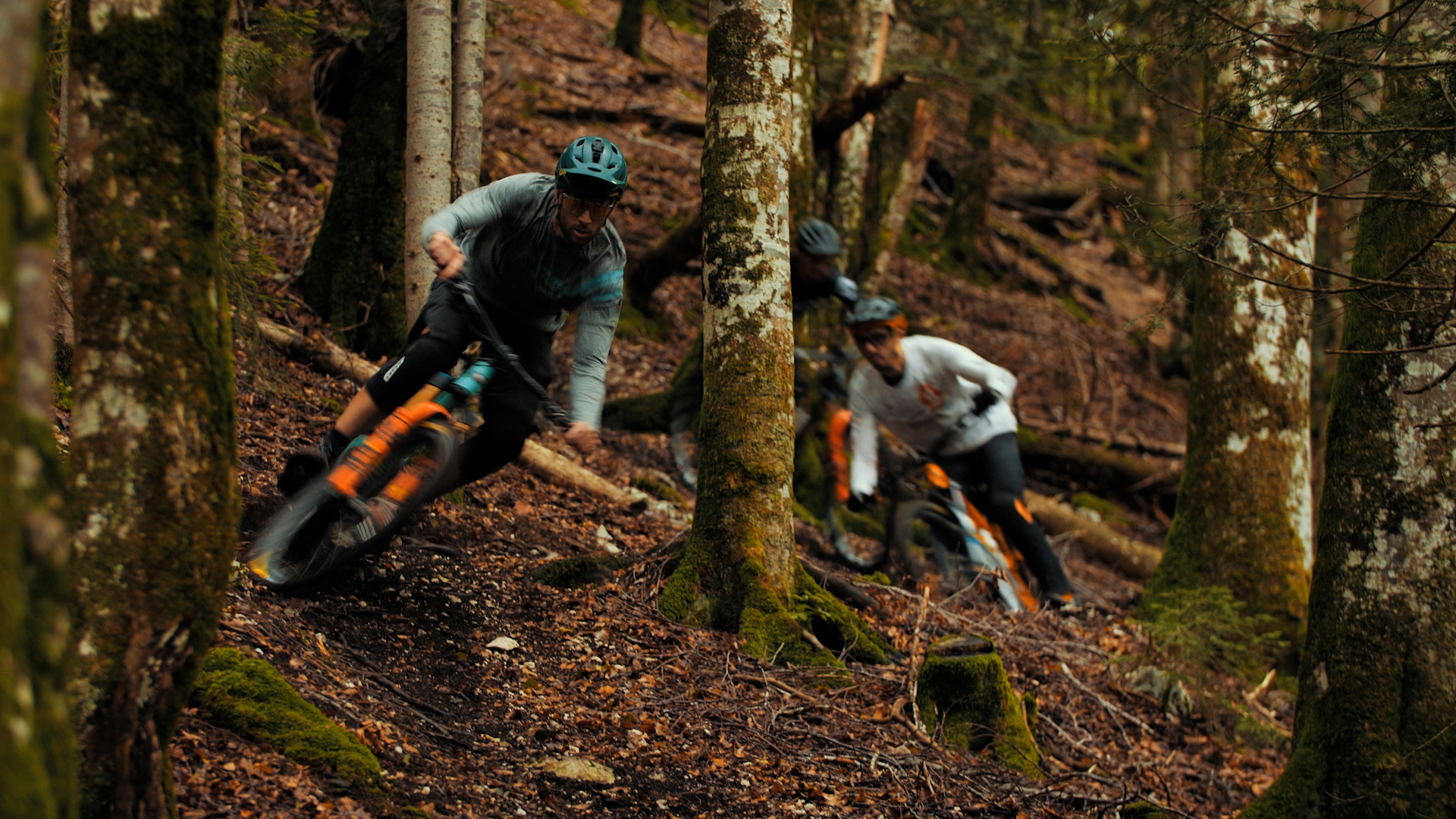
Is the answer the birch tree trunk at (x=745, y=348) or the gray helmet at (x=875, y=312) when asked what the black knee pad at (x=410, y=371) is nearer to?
the birch tree trunk at (x=745, y=348)

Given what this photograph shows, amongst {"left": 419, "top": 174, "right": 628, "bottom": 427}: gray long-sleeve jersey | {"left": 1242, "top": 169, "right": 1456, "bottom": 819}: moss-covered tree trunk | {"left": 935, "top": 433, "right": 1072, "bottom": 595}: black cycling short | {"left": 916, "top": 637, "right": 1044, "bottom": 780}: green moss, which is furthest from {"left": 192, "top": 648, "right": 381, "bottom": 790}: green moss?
{"left": 935, "top": 433, "right": 1072, "bottom": 595}: black cycling short

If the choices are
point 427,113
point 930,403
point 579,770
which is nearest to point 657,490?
point 930,403

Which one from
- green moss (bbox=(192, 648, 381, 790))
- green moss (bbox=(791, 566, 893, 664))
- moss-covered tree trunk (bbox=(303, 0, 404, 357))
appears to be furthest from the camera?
moss-covered tree trunk (bbox=(303, 0, 404, 357))

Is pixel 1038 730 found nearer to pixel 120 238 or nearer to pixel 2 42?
pixel 120 238

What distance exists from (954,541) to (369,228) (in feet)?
16.6

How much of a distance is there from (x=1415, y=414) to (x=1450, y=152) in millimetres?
1081

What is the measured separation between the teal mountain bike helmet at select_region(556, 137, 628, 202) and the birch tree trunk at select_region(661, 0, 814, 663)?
1.00 meters

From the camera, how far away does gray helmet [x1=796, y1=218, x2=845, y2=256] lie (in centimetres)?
789

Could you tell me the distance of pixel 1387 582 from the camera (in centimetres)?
422

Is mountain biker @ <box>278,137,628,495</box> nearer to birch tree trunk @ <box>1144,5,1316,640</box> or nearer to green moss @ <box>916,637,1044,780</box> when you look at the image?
green moss @ <box>916,637,1044,780</box>

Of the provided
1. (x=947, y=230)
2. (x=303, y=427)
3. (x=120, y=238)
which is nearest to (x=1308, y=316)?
(x=303, y=427)

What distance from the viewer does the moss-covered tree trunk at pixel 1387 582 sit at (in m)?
4.06

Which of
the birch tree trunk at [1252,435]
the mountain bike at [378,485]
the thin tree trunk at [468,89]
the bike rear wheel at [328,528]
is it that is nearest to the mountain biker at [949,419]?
the birch tree trunk at [1252,435]

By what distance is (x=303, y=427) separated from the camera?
6414mm
